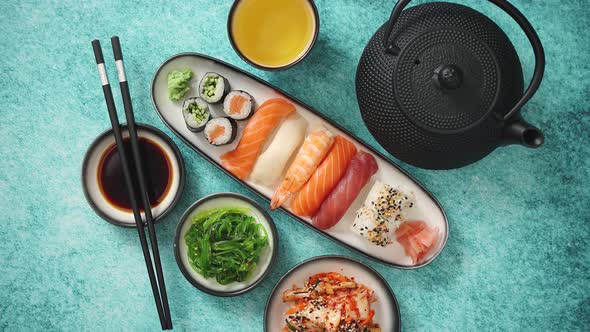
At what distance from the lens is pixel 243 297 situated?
2301 mm

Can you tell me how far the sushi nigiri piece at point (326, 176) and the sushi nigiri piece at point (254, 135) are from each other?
0.84 feet

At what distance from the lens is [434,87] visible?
164 centimetres

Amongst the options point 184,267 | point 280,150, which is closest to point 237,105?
point 280,150

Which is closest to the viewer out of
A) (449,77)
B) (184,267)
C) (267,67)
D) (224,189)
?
(449,77)

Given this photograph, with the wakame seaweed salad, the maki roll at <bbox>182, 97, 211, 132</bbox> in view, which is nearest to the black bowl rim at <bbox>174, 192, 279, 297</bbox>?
the wakame seaweed salad

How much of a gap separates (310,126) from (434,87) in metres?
0.69

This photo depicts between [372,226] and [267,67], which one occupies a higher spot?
[267,67]

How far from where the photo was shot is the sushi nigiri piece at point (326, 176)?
83.4 inches

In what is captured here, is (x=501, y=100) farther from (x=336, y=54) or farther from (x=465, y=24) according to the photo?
(x=336, y=54)

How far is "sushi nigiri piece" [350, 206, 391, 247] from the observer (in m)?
2.08

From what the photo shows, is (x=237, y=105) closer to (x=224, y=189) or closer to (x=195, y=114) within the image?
(x=195, y=114)

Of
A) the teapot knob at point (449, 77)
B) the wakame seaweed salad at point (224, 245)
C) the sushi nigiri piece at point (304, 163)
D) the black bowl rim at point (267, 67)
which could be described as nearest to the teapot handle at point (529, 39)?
the teapot knob at point (449, 77)

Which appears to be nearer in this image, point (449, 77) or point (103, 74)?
point (449, 77)

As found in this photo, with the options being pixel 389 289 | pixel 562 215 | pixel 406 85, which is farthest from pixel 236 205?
pixel 562 215
